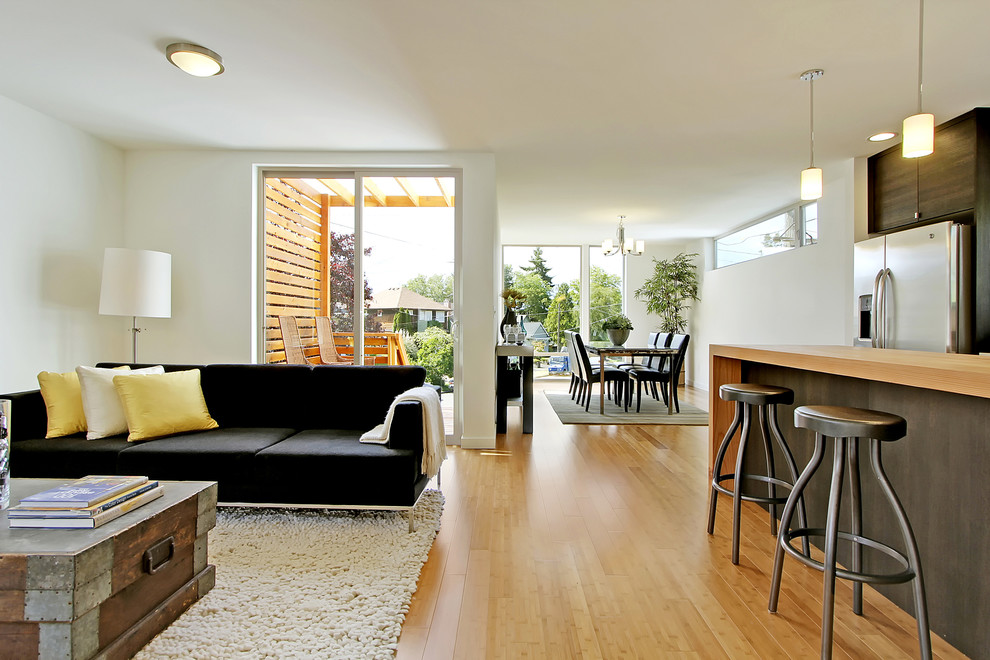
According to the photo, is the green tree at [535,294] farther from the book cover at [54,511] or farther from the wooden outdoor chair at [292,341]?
the book cover at [54,511]

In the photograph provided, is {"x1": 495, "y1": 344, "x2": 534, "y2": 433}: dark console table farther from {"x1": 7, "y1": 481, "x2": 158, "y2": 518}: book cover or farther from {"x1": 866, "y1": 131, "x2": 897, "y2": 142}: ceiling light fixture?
{"x1": 7, "y1": 481, "x2": 158, "y2": 518}: book cover

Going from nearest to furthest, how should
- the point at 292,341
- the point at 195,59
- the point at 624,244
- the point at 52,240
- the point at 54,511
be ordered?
1. the point at 54,511
2. the point at 195,59
3. the point at 52,240
4. the point at 292,341
5. the point at 624,244

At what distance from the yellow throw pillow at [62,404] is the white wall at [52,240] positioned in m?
1.00

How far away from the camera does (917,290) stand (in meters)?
3.85

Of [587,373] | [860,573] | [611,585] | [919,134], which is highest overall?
[919,134]

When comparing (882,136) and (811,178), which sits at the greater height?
(882,136)

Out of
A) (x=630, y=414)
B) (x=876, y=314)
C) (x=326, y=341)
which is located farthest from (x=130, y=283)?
(x=876, y=314)

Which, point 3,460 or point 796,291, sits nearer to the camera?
point 3,460

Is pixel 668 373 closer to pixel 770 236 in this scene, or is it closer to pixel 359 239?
pixel 770 236

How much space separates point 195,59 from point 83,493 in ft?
7.55

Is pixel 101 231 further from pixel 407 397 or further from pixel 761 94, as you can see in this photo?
pixel 761 94

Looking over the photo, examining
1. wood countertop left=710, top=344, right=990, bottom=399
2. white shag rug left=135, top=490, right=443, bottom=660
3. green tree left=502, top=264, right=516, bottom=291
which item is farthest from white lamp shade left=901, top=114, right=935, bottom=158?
green tree left=502, top=264, right=516, bottom=291

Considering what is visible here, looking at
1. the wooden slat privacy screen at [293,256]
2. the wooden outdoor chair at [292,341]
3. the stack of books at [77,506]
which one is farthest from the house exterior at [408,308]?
the stack of books at [77,506]

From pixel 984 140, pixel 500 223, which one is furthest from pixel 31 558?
pixel 500 223
